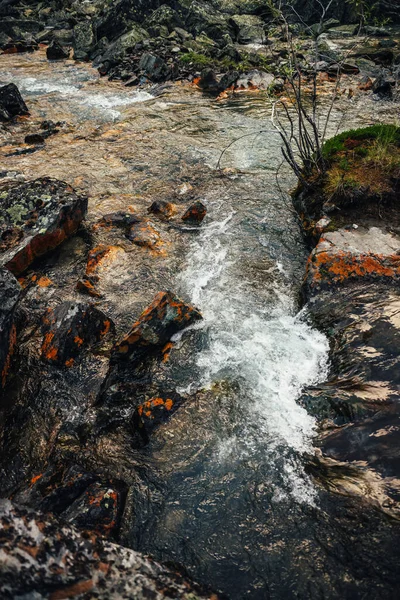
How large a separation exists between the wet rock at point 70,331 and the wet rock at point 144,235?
2099 mm

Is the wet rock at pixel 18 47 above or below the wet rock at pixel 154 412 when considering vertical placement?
above

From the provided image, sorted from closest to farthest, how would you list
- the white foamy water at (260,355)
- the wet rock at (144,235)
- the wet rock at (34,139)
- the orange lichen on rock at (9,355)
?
the white foamy water at (260,355)
the orange lichen on rock at (9,355)
the wet rock at (144,235)
the wet rock at (34,139)

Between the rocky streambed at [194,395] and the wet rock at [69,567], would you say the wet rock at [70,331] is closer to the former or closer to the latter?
the rocky streambed at [194,395]

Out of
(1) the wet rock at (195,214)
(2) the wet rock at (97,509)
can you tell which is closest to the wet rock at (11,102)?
(1) the wet rock at (195,214)

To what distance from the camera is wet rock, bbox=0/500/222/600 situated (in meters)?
1.99

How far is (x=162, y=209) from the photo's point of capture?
799cm

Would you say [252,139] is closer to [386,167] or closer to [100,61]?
[386,167]

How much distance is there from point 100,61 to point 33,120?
9964 mm

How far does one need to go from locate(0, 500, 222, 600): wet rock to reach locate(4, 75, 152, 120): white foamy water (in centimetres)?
1331

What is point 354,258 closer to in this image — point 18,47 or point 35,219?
point 35,219

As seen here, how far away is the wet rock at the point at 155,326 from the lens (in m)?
4.95

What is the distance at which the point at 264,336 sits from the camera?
5355mm

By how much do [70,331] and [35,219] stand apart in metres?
2.73

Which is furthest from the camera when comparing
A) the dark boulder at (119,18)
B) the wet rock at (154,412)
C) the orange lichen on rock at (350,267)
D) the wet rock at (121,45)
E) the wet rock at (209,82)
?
the dark boulder at (119,18)
